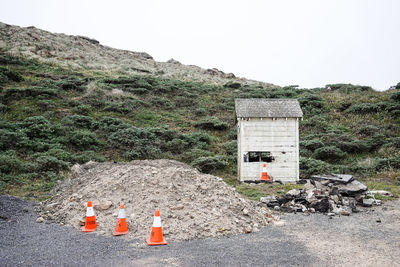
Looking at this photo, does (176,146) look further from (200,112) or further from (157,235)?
(157,235)

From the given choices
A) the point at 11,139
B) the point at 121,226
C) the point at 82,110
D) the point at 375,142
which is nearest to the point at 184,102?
the point at 82,110

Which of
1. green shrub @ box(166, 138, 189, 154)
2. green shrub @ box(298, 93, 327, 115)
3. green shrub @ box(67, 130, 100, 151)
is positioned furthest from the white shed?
green shrub @ box(298, 93, 327, 115)

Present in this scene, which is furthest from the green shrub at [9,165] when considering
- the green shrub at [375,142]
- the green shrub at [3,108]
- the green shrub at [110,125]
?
the green shrub at [375,142]

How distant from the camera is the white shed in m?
14.5

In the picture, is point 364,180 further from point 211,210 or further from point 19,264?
point 19,264

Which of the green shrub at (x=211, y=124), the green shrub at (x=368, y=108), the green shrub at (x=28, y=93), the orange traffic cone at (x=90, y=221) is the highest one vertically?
the green shrub at (x=28, y=93)

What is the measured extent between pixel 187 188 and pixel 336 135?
14.8 meters

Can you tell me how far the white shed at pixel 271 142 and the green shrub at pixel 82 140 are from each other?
827 centimetres

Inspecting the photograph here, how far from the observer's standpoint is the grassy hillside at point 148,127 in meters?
15.0

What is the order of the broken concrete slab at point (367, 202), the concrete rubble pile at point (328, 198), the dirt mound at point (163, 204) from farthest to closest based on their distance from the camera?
the broken concrete slab at point (367, 202) → the concrete rubble pile at point (328, 198) → the dirt mound at point (163, 204)

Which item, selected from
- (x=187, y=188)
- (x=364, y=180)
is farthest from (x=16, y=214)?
(x=364, y=180)

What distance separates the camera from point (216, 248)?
571cm

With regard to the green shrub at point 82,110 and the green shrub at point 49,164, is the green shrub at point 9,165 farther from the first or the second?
the green shrub at point 82,110

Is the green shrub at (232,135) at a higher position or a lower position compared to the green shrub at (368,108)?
lower
